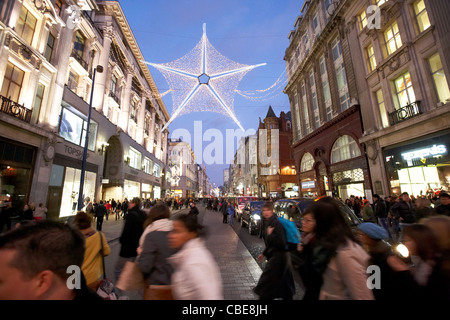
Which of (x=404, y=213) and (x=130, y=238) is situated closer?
(x=130, y=238)

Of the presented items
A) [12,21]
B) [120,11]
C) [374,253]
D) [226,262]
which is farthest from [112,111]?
[374,253]

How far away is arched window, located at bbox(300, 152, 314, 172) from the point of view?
89.1 ft

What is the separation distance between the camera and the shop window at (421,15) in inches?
489

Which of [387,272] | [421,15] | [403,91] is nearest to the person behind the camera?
[387,272]

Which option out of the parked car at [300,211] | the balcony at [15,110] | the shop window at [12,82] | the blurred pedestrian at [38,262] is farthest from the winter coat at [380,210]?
the shop window at [12,82]

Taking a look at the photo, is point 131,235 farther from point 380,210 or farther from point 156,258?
point 380,210

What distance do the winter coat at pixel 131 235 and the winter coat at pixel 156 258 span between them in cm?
184

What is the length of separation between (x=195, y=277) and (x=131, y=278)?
126 cm

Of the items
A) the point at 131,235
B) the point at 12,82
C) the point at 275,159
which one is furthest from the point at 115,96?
the point at 275,159

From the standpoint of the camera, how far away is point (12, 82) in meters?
12.2

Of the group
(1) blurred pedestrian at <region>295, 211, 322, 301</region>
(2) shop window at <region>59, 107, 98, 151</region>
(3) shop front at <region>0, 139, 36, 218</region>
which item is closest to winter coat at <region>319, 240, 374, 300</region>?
(1) blurred pedestrian at <region>295, 211, 322, 301</region>

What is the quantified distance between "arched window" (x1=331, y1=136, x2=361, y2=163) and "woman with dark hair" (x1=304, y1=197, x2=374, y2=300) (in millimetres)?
19512

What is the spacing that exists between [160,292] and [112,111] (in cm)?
2796

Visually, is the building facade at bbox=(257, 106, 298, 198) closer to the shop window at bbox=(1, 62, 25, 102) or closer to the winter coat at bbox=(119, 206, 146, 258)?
the winter coat at bbox=(119, 206, 146, 258)
